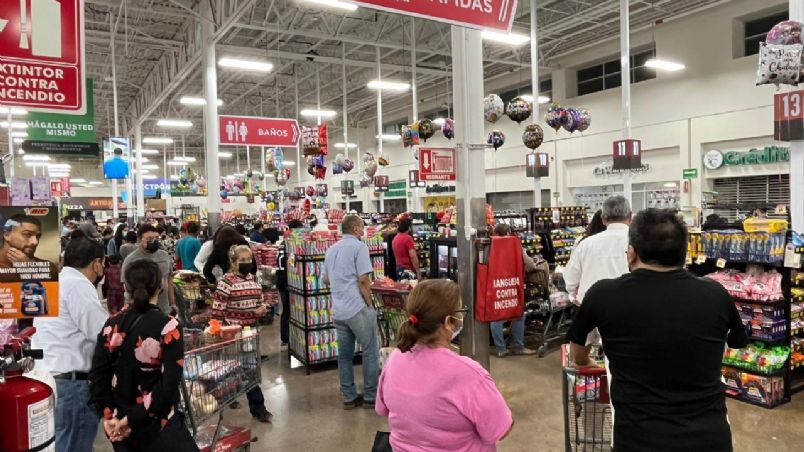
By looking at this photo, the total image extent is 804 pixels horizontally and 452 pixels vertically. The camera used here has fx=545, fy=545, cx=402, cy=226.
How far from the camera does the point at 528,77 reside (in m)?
20.9

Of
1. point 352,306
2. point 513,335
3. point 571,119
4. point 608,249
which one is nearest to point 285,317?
point 352,306

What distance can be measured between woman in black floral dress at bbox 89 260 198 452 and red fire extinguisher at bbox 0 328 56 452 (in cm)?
63

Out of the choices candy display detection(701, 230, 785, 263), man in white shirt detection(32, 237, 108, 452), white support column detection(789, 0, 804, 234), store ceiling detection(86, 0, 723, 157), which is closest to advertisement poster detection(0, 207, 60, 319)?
man in white shirt detection(32, 237, 108, 452)

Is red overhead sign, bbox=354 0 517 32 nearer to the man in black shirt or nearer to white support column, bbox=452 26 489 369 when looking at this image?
white support column, bbox=452 26 489 369

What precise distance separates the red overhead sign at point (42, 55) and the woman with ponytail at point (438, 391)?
278 cm

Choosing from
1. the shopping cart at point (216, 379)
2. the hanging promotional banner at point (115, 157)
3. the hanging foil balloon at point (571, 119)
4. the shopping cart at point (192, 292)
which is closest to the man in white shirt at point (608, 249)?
the shopping cart at point (216, 379)

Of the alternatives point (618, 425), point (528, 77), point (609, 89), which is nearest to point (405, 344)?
point (618, 425)

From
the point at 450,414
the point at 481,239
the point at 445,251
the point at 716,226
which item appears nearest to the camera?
the point at 450,414

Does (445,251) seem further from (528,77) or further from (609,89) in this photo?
(528,77)

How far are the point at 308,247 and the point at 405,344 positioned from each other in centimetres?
424

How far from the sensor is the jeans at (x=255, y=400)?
15.1 feet

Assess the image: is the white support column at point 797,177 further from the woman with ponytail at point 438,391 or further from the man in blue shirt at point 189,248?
the man in blue shirt at point 189,248

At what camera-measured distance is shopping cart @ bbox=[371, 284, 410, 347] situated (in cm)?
482

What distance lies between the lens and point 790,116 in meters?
5.86
